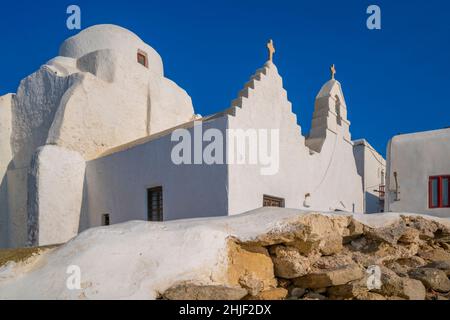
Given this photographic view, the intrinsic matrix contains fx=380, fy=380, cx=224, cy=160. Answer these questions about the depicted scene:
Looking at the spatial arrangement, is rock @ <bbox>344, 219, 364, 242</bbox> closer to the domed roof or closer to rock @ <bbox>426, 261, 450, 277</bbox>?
rock @ <bbox>426, 261, 450, 277</bbox>

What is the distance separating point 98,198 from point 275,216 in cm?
815

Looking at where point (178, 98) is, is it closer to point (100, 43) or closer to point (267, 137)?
point (100, 43)

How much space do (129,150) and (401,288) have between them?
8.20 metres

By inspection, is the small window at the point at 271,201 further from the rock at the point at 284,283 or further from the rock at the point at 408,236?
the rock at the point at 284,283

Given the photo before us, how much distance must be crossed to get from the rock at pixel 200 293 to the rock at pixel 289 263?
988 millimetres

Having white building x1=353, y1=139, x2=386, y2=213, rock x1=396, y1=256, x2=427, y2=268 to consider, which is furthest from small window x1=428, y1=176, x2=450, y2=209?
rock x1=396, y1=256, x2=427, y2=268

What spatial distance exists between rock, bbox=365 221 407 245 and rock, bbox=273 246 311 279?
1.47 metres

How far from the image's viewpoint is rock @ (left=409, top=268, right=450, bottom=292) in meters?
4.59

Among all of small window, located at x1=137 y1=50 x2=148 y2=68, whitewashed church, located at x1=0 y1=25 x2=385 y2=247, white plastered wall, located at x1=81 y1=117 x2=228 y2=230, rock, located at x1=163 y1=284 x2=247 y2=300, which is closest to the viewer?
rock, located at x1=163 y1=284 x2=247 y2=300

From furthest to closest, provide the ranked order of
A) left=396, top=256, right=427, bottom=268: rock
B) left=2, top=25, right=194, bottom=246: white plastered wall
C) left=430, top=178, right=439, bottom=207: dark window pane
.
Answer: left=2, top=25, right=194, bottom=246: white plastered wall, left=430, top=178, right=439, bottom=207: dark window pane, left=396, top=256, right=427, bottom=268: rock

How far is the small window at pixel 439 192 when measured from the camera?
37.4 feet

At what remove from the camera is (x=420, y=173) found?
11.9 m

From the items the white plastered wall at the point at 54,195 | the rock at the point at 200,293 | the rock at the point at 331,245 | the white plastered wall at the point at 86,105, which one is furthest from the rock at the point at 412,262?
the white plastered wall at the point at 86,105

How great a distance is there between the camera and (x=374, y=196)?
19531 millimetres
